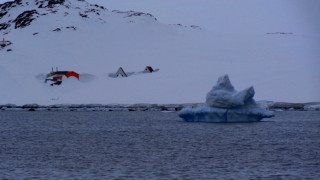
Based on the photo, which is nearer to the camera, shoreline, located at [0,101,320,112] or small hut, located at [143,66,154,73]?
shoreline, located at [0,101,320,112]

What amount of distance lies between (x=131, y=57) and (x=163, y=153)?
251 feet

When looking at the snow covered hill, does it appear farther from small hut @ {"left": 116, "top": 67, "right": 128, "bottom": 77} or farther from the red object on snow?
small hut @ {"left": 116, "top": 67, "right": 128, "bottom": 77}

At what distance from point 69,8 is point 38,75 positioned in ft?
81.9

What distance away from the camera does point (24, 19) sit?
118m

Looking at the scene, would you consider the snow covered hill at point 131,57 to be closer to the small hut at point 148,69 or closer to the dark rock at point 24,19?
the dark rock at point 24,19

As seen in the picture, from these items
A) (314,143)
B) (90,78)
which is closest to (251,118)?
(314,143)

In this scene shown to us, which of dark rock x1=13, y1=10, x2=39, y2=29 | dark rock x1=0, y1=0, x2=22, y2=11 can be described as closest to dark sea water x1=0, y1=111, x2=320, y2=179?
dark rock x1=13, y1=10, x2=39, y2=29

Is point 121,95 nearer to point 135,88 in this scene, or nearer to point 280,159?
point 135,88

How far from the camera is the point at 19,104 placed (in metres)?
89.4

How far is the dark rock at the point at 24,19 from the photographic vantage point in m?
117

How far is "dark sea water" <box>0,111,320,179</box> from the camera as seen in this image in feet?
77.0

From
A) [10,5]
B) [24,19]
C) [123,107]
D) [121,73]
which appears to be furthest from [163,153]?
[10,5]

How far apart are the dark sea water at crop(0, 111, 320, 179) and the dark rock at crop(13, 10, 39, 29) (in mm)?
74975

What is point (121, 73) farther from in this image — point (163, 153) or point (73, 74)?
point (163, 153)
